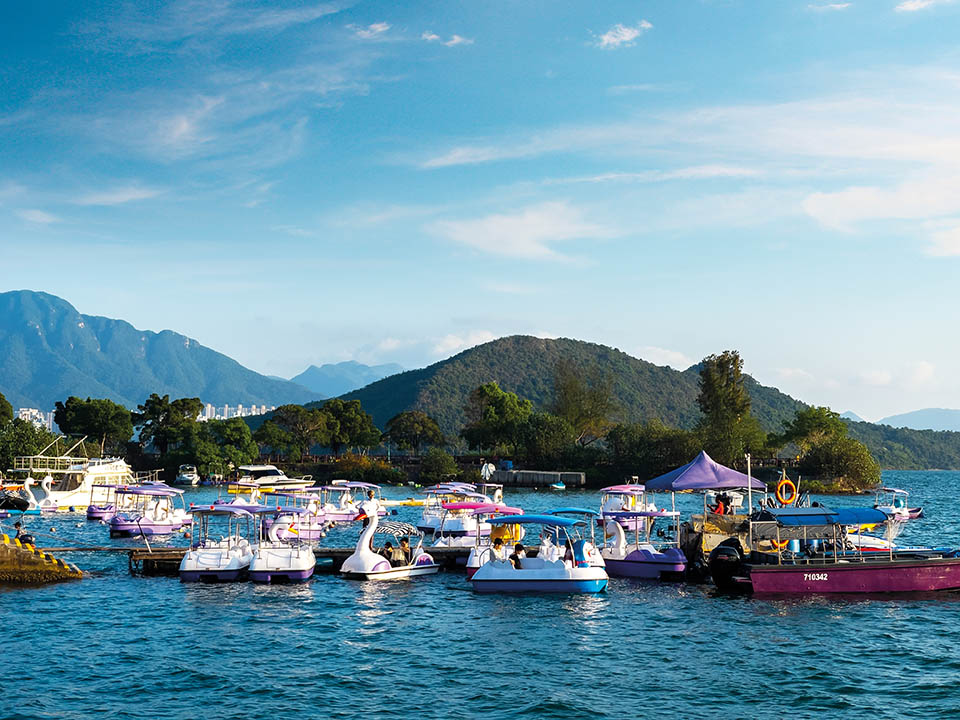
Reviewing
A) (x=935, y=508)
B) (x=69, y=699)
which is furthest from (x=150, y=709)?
(x=935, y=508)

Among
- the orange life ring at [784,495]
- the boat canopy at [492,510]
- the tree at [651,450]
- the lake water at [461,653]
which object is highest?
the tree at [651,450]

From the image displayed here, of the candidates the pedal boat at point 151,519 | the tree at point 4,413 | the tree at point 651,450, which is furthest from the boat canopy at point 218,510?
the tree at point 651,450

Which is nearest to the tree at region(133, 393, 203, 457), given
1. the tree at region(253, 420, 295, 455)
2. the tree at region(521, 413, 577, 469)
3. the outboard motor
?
the tree at region(253, 420, 295, 455)

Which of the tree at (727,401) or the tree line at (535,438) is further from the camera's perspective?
the tree at (727,401)

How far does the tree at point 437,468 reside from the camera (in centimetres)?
16312

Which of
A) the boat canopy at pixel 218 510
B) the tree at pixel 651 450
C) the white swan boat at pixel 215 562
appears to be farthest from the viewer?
the tree at pixel 651 450

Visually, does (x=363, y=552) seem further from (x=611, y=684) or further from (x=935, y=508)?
(x=935, y=508)

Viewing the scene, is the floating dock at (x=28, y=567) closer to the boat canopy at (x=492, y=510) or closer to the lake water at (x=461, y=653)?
the lake water at (x=461, y=653)

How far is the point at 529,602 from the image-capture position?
4019cm

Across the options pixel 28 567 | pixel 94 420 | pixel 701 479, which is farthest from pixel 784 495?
pixel 94 420

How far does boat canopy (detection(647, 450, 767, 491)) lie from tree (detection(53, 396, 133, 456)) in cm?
14590

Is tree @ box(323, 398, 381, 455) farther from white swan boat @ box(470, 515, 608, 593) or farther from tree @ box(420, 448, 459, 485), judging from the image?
white swan boat @ box(470, 515, 608, 593)

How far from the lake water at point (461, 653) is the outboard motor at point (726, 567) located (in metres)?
1.48

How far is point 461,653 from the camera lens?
3114 centimetres
